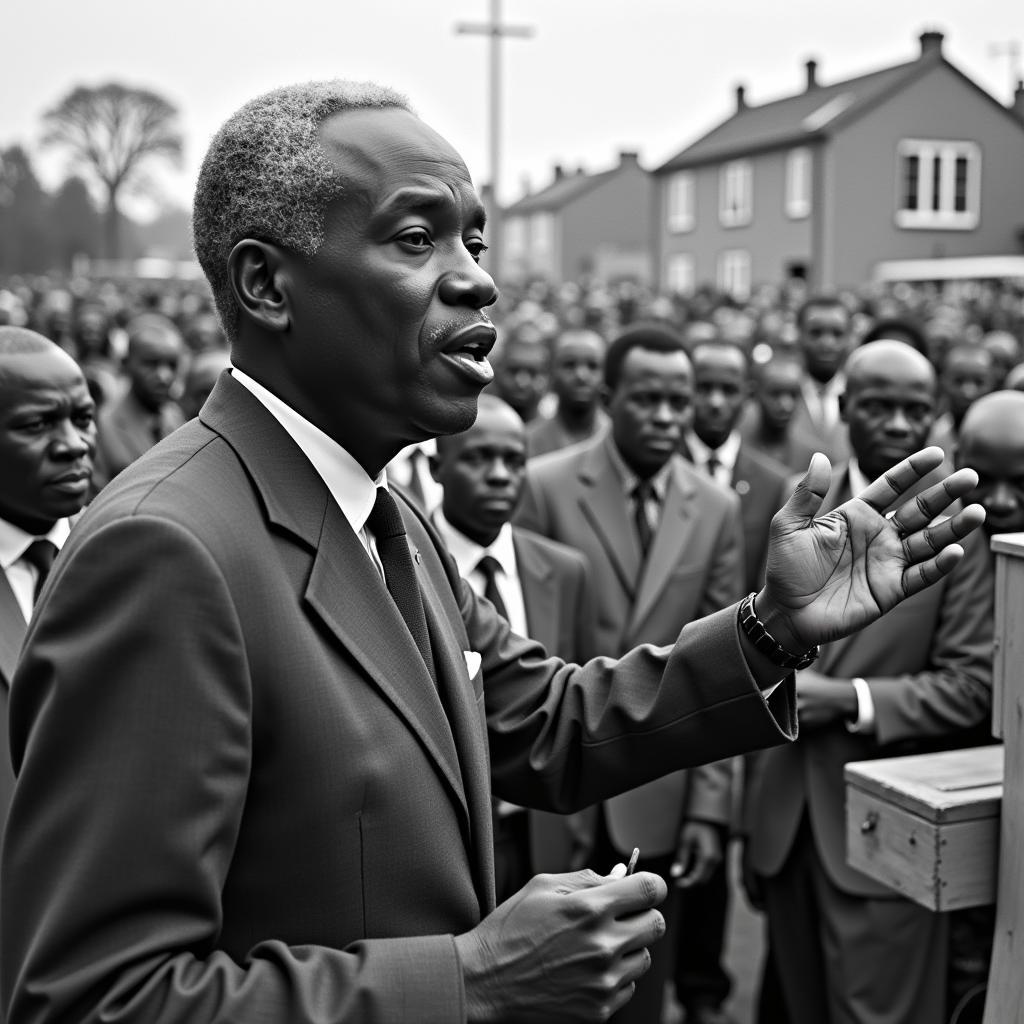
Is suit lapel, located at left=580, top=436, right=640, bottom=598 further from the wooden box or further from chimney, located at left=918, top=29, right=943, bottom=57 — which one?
chimney, located at left=918, top=29, right=943, bottom=57

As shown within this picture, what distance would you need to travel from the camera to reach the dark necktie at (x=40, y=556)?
306cm

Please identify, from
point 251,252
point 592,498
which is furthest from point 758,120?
point 251,252

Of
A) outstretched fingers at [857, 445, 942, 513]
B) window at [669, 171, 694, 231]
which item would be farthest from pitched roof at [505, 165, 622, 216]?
outstretched fingers at [857, 445, 942, 513]

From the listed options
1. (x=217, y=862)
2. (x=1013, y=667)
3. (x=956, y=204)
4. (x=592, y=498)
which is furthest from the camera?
(x=956, y=204)

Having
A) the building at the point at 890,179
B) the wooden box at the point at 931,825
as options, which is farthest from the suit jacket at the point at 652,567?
the building at the point at 890,179

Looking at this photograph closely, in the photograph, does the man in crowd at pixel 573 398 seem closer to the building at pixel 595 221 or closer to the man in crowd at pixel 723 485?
the man in crowd at pixel 723 485

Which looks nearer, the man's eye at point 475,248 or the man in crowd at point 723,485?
the man's eye at point 475,248

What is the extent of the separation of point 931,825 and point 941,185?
123 ft

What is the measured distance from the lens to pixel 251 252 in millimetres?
1757

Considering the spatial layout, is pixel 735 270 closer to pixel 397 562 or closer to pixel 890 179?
pixel 890 179

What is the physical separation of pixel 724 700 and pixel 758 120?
43.2 metres

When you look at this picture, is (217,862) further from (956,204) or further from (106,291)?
(956,204)

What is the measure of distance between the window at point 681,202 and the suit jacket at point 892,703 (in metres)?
41.0

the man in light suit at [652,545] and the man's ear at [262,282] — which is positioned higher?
the man's ear at [262,282]
